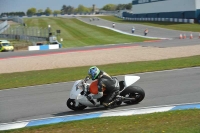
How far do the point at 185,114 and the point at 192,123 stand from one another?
1.08 metres

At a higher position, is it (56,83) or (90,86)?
(90,86)

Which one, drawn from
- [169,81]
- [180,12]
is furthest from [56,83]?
[180,12]

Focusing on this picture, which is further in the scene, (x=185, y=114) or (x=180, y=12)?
(x=180, y=12)

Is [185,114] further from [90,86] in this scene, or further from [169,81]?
[169,81]

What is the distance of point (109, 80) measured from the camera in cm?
1105

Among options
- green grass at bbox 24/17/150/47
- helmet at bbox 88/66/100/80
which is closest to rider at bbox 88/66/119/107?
helmet at bbox 88/66/100/80

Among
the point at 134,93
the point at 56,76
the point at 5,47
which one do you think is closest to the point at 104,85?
the point at 134,93

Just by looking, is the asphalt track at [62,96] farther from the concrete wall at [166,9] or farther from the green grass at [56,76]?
the concrete wall at [166,9]

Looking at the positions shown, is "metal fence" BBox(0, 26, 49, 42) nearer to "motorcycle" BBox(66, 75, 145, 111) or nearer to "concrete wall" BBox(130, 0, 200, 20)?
"concrete wall" BBox(130, 0, 200, 20)

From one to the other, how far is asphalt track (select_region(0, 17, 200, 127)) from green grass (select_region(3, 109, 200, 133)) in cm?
234

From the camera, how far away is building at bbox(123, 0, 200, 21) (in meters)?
77.0

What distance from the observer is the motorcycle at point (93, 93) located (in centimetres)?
1112

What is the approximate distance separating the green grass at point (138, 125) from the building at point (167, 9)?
69.5 meters

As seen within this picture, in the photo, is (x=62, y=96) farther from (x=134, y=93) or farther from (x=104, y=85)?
(x=134, y=93)
